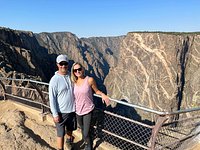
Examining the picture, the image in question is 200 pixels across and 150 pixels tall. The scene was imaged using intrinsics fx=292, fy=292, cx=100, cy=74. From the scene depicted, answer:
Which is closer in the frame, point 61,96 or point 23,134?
point 61,96

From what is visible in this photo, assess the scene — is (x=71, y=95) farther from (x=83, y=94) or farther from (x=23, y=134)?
(x=23, y=134)

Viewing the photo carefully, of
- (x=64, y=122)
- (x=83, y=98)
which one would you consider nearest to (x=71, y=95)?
(x=83, y=98)

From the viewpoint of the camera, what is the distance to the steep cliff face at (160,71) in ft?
364

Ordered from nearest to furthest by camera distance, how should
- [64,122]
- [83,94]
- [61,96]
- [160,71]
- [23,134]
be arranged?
[83,94]
[61,96]
[64,122]
[23,134]
[160,71]

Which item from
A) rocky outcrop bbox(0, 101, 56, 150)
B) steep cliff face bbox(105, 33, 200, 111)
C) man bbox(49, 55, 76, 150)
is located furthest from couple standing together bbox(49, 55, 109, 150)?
steep cliff face bbox(105, 33, 200, 111)

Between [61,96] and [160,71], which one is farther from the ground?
[61,96]

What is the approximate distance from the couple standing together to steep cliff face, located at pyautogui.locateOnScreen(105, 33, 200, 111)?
4173 inches

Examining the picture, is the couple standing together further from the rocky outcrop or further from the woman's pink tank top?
the rocky outcrop

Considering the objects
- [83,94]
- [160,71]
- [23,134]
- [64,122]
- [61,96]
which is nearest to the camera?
[83,94]

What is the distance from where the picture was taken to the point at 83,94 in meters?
5.92

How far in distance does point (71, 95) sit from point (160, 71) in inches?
4348

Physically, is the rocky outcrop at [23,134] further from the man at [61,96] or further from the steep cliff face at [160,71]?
the steep cliff face at [160,71]

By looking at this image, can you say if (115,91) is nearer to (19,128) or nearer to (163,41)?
(163,41)

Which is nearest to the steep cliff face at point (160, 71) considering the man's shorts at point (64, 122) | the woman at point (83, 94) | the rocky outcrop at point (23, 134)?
the rocky outcrop at point (23, 134)
